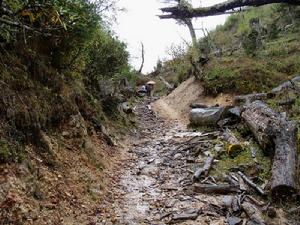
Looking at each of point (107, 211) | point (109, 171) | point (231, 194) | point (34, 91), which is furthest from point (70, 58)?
point (231, 194)

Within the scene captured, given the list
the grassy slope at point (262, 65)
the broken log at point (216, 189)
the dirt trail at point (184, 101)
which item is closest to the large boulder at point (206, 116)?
the dirt trail at point (184, 101)

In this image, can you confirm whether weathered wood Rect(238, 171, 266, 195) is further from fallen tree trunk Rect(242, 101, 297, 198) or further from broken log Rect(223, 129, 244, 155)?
broken log Rect(223, 129, 244, 155)

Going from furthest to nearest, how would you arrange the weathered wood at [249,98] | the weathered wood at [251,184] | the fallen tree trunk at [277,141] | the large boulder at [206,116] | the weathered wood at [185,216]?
the weathered wood at [249,98], the large boulder at [206,116], the weathered wood at [251,184], the fallen tree trunk at [277,141], the weathered wood at [185,216]

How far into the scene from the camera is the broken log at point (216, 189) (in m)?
6.72

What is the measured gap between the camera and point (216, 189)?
268 inches

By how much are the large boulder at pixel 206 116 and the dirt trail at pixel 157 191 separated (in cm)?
79

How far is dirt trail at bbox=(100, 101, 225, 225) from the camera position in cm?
588

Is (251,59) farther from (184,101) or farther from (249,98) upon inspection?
(249,98)

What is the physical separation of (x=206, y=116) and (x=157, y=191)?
5.38 m

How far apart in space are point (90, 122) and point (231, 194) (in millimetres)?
4794

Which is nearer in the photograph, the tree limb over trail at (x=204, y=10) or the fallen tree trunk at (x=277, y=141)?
the tree limb over trail at (x=204, y=10)

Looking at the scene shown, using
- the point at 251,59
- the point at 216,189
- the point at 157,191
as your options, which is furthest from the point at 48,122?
the point at 251,59

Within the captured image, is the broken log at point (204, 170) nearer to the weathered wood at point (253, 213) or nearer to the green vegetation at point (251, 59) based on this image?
the weathered wood at point (253, 213)

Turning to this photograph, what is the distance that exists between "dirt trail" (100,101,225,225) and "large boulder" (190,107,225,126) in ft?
2.60
